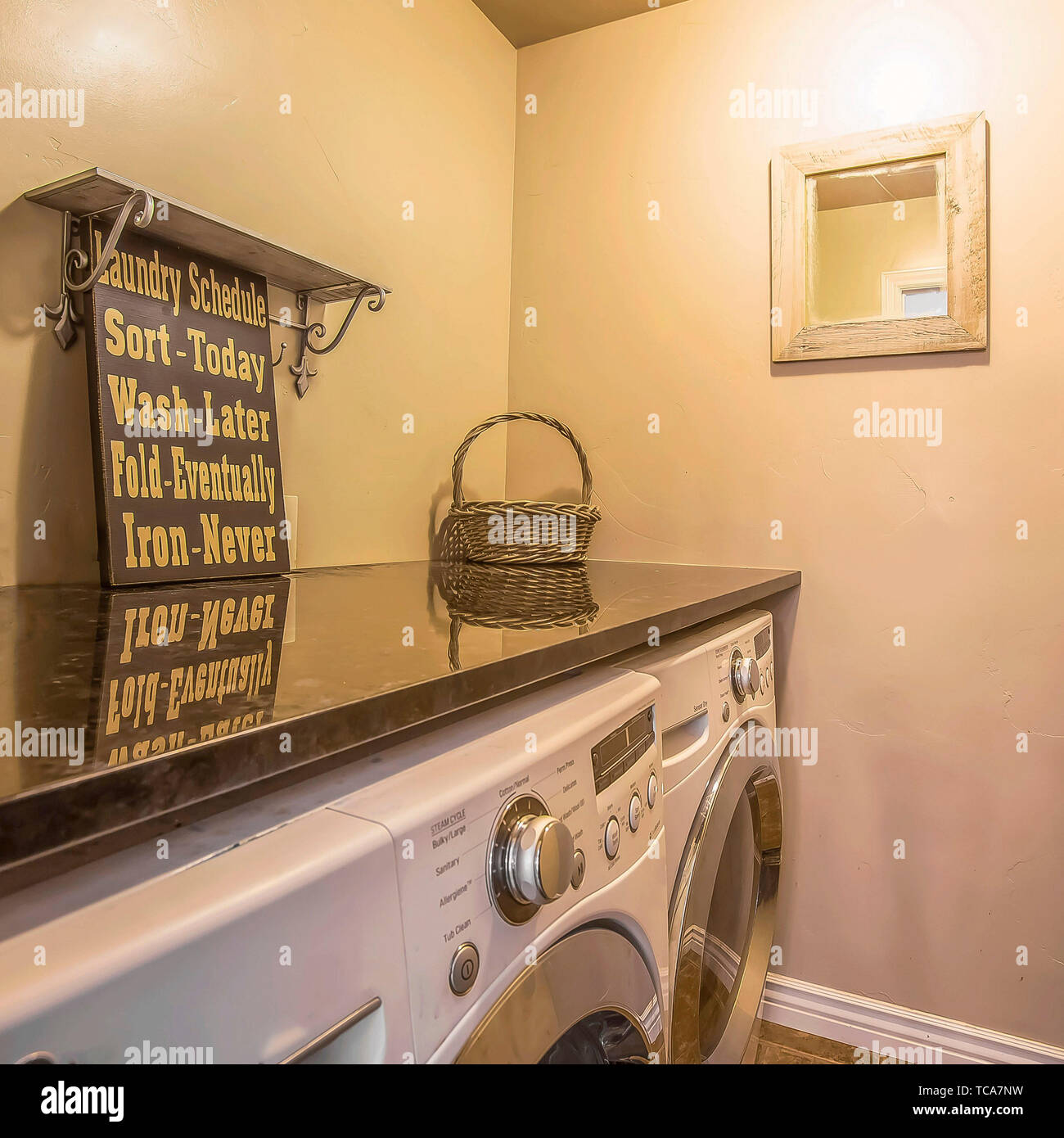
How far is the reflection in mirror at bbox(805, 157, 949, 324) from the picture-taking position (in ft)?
5.07

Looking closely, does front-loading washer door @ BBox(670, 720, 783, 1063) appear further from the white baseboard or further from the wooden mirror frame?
the wooden mirror frame

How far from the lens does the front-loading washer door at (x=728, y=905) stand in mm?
918

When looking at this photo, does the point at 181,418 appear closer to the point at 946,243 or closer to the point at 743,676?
the point at 743,676

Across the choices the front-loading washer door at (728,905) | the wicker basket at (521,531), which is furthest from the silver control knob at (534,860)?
the wicker basket at (521,531)

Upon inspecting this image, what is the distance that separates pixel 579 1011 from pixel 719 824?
0.52 metres

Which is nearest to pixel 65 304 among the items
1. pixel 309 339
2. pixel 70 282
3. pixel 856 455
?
pixel 70 282

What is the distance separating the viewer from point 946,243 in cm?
153

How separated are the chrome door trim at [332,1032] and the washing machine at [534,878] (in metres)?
0.03

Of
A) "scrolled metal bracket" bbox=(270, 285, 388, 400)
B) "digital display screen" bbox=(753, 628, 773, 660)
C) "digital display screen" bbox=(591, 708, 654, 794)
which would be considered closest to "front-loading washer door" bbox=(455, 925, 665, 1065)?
"digital display screen" bbox=(591, 708, 654, 794)

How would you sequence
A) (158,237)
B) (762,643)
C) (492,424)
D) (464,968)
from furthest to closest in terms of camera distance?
1. (492,424)
2. (762,643)
3. (158,237)
4. (464,968)

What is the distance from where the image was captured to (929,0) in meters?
1.55

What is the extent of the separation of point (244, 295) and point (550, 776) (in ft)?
3.26
